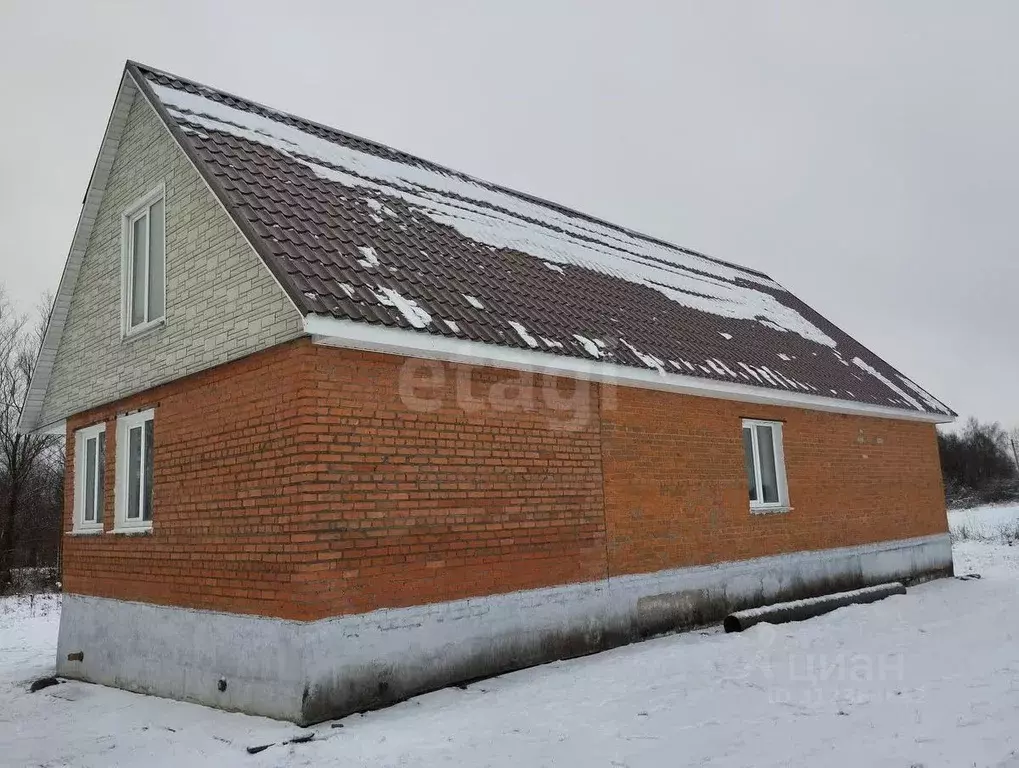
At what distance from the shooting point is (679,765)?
5.01 metres

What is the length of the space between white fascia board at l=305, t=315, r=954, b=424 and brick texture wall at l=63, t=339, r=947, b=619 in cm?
14

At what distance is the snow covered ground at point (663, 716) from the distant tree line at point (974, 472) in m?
44.3

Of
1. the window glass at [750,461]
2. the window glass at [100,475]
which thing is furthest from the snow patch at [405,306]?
the window glass at [750,461]

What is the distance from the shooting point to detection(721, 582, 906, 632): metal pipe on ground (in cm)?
928

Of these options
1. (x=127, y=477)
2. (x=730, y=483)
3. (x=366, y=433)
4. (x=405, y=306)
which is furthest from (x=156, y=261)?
(x=730, y=483)

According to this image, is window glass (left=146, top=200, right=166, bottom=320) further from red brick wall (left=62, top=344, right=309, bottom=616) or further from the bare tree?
the bare tree

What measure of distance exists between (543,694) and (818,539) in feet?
22.4

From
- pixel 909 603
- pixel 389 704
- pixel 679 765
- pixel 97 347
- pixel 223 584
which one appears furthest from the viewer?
pixel 909 603

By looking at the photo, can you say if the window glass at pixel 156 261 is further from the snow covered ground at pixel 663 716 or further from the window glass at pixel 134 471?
the snow covered ground at pixel 663 716

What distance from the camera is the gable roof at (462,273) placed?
701cm

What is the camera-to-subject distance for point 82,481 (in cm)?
1030

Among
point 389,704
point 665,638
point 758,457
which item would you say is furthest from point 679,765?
point 758,457

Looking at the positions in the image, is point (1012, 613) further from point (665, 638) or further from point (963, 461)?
point (963, 461)

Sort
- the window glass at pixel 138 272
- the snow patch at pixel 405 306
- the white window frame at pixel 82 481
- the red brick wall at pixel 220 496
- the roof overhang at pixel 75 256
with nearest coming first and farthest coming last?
the red brick wall at pixel 220 496 → the snow patch at pixel 405 306 → the window glass at pixel 138 272 → the roof overhang at pixel 75 256 → the white window frame at pixel 82 481
